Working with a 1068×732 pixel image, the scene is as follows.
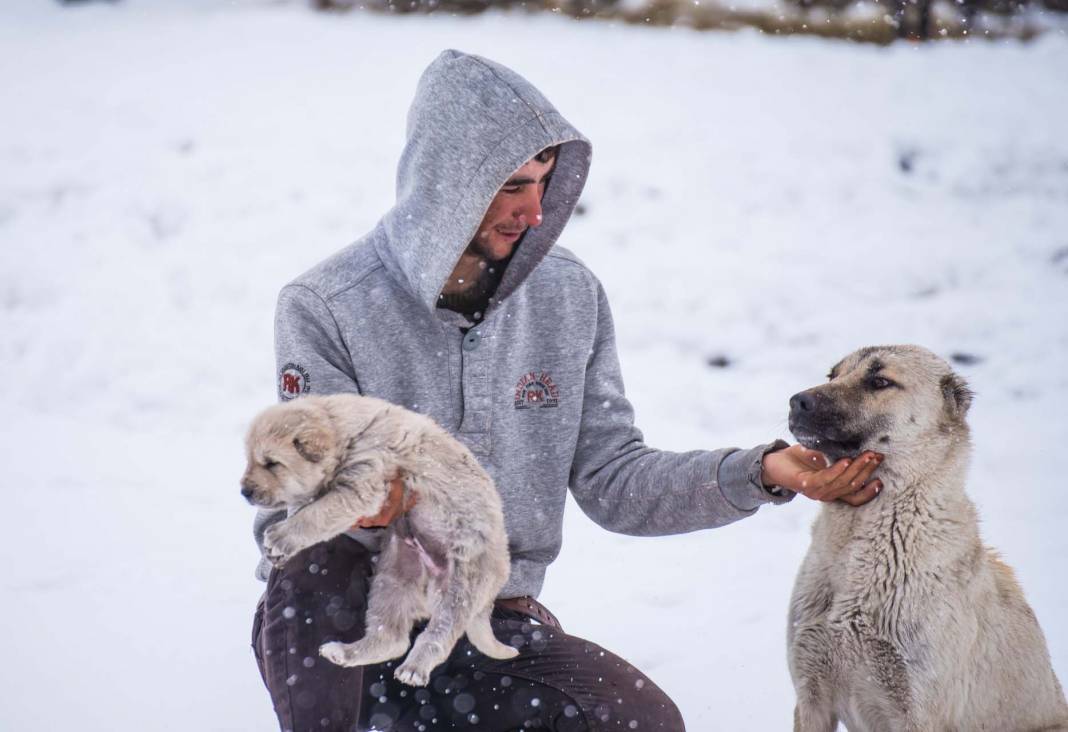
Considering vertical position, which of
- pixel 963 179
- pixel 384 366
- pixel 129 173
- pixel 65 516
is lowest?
pixel 65 516

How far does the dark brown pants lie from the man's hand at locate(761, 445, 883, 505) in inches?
27.5

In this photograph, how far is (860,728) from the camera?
119 inches

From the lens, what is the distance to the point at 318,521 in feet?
7.95

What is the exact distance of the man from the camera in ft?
8.95

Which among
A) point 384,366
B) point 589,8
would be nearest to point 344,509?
point 384,366

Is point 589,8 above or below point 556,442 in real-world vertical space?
A: above

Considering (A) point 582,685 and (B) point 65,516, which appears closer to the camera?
(A) point 582,685

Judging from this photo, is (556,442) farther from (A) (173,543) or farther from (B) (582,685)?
(A) (173,543)

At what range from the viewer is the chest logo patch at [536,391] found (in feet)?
10.3

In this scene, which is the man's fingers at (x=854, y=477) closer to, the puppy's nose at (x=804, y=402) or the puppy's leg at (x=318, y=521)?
the puppy's nose at (x=804, y=402)

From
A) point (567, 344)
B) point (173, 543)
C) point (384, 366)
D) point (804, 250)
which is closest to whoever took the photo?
point (384, 366)

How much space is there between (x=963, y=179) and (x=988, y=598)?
624 centimetres

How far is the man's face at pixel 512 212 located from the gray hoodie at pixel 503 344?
113 millimetres

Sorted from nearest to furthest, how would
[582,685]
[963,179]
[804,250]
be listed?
[582,685], [804,250], [963,179]
